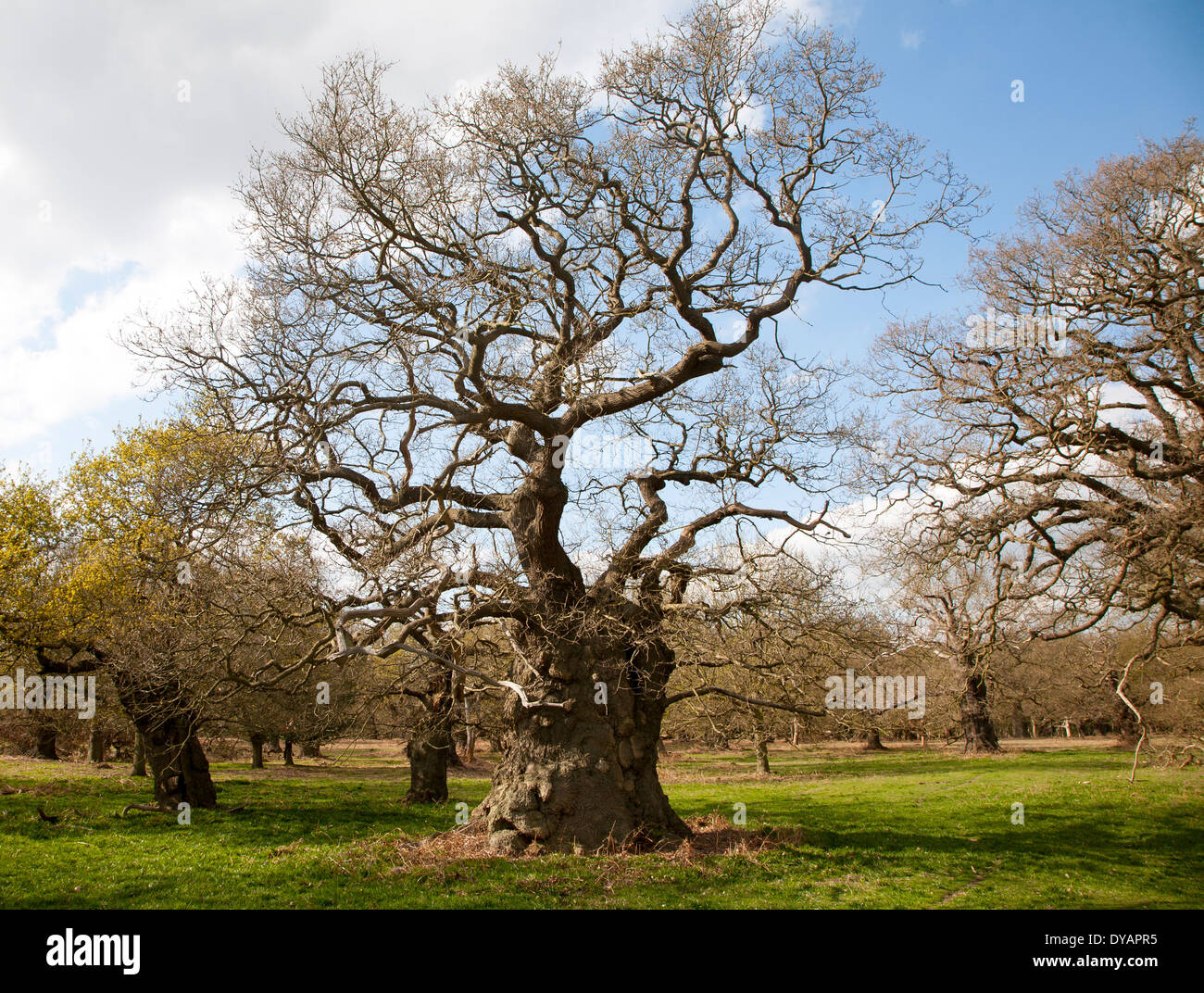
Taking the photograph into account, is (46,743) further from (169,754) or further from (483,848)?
(483,848)

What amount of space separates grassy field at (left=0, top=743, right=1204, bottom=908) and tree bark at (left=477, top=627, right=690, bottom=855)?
0.70m

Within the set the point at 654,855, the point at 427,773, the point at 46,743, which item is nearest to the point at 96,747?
the point at 46,743

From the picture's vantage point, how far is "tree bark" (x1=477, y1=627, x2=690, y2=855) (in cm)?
1167

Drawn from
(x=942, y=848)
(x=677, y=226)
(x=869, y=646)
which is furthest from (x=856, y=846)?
(x=677, y=226)

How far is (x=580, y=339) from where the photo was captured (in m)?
12.2

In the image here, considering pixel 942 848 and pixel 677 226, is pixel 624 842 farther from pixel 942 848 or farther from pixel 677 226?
pixel 677 226

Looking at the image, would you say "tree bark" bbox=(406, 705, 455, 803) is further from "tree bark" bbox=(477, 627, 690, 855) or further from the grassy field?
"tree bark" bbox=(477, 627, 690, 855)

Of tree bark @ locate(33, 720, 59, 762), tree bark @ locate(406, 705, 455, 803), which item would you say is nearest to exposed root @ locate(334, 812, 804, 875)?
tree bark @ locate(406, 705, 455, 803)

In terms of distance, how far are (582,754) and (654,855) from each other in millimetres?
1806

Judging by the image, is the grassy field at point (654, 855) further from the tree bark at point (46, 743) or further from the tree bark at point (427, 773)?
the tree bark at point (46, 743)

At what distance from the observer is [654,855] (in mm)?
11273

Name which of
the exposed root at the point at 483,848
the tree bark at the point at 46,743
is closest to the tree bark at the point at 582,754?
the exposed root at the point at 483,848

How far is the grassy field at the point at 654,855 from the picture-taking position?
9383 millimetres
